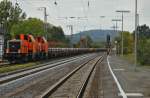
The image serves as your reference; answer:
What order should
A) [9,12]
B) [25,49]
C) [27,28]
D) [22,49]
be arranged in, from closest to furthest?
[22,49]
[25,49]
[9,12]
[27,28]

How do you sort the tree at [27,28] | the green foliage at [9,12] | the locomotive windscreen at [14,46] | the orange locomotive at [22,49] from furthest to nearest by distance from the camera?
the tree at [27,28], the green foliage at [9,12], the locomotive windscreen at [14,46], the orange locomotive at [22,49]

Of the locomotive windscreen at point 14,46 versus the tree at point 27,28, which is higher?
the tree at point 27,28

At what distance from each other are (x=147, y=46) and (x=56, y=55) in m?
26.8

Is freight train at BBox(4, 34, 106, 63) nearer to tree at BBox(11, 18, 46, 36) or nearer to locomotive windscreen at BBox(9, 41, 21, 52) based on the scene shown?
locomotive windscreen at BBox(9, 41, 21, 52)

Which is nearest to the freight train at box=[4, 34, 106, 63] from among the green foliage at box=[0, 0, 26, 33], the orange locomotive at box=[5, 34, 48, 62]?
the orange locomotive at box=[5, 34, 48, 62]

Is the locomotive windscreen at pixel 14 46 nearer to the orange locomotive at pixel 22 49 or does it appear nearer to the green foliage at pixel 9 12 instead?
the orange locomotive at pixel 22 49

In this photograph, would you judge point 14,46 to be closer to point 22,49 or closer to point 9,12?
point 22,49

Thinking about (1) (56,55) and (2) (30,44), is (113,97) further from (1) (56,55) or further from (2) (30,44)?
(1) (56,55)

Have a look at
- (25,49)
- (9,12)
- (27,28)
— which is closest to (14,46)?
(25,49)

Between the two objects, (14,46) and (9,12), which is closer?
(14,46)

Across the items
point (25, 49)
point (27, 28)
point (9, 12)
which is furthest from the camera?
point (27, 28)

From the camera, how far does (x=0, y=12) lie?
95062mm

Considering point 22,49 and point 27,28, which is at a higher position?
point 27,28

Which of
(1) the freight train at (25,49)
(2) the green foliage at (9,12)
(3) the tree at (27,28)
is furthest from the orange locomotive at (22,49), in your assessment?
(3) the tree at (27,28)
